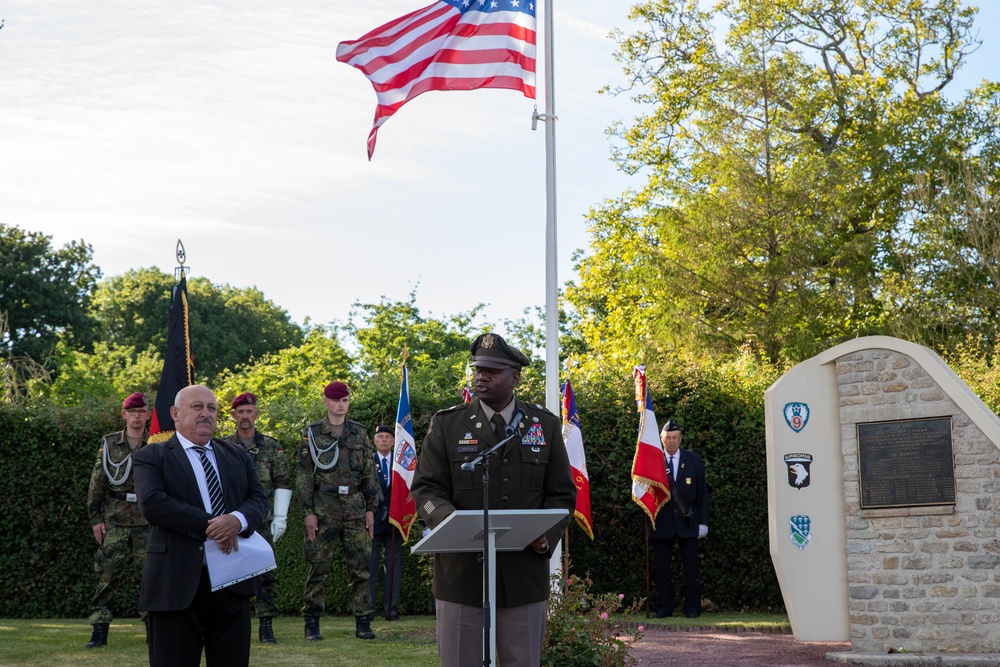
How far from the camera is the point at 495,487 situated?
5.39 m

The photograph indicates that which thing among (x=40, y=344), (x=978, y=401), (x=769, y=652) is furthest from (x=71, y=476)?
(x=40, y=344)

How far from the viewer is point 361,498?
10.8 m

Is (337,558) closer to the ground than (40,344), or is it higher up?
closer to the ground

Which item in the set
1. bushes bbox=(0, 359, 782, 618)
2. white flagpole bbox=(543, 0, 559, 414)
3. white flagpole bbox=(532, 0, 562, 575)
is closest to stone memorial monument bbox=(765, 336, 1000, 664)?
white flagpole bbox=(532, 0, 562, 575)

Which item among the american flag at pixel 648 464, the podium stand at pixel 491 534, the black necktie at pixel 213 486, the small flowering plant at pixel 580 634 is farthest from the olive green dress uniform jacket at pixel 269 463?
the podium stand at pixel 491 534

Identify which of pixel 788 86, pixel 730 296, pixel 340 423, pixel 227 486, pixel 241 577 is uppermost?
pixel 788 86

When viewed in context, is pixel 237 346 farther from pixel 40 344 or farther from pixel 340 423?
pixel 340 423

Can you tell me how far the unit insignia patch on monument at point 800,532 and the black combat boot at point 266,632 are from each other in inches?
201

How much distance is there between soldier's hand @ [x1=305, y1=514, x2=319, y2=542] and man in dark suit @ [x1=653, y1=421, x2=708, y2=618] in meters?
4.82

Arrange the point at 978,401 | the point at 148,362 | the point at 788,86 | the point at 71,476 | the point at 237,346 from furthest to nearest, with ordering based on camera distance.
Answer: the point at 237,346, the point at 148,362, the point at 788,86, the point at 71,476, the point at 978,401

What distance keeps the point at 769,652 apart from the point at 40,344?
3226 cm

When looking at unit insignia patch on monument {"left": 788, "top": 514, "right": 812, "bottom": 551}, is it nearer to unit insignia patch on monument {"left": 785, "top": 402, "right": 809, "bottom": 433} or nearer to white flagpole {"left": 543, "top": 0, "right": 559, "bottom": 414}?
unit insignia patch on monument {"left": 785, "top": 402, "right": 809, "bottom": 433}

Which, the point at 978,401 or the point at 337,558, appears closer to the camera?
the point at 978,401

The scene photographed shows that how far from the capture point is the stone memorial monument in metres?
Result: 9.70
